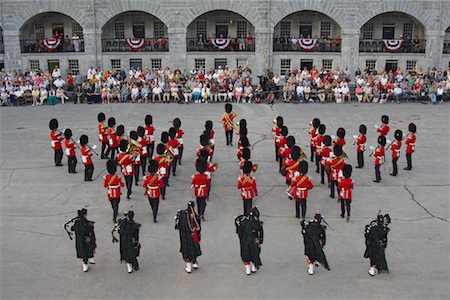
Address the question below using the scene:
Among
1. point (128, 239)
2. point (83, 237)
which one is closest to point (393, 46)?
point (128, 239)

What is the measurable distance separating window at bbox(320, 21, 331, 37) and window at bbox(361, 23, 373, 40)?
2257mm

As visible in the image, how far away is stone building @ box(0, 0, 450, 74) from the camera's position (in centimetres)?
3369

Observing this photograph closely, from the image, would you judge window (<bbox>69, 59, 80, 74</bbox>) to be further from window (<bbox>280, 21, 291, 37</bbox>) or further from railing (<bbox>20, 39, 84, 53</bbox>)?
window (<bbox>280, 21, 291, 37</bbox>)

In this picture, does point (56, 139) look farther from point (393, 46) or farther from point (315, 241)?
point (393, 46)

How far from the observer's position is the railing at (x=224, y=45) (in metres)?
34.5

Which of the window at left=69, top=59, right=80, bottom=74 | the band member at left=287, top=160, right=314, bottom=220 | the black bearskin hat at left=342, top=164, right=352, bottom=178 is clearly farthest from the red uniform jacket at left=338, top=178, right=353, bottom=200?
the window at left=69, top=59, right=80, bottom=74

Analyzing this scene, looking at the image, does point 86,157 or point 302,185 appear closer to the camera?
point 302,185

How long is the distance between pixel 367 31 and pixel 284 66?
21.0ft

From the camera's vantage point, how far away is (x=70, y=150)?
52.2 ft

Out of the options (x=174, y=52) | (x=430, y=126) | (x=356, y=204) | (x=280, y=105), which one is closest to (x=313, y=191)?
(x=356, y=204)

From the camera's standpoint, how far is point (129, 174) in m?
13.8

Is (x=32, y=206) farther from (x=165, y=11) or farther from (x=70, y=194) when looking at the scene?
(x=165, y=11)

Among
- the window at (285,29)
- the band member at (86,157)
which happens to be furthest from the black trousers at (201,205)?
the window at (285,29)

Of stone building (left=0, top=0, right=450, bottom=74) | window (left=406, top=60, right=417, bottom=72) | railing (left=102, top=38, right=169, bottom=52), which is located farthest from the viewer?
window (left=406, top=60, right=417, bottom=72)
